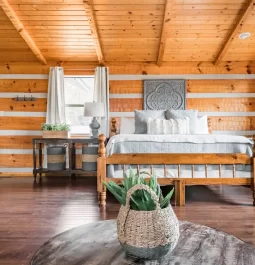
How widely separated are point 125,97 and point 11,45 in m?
2.17

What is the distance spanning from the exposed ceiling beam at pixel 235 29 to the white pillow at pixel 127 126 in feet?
6.24

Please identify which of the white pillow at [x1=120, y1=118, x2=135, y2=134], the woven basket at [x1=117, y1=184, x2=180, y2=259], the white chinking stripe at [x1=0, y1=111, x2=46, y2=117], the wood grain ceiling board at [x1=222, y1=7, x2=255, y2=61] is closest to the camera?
the woven basket at [x1=117, y1=184, x2=180, y2=259]

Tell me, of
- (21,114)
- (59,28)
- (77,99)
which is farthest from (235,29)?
(21,114)

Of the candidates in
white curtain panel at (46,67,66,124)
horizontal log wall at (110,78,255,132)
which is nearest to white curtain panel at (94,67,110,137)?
horizontal log wall at (110,78,255,132)

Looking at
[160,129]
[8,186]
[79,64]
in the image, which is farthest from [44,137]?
[160,129]

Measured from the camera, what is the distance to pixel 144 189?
1062 mm

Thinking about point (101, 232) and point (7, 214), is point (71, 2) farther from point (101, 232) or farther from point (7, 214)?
point (101, 232)

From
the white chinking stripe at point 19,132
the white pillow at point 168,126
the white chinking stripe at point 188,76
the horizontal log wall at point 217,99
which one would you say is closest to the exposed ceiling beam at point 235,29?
the white chinking stripe at point 188,76

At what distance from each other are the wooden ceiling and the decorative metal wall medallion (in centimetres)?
40

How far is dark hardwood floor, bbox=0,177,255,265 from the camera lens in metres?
2.44

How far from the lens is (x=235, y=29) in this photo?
459 centimetres

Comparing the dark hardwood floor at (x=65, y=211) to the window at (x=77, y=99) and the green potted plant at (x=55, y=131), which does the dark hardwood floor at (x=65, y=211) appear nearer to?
the green potted plant at (x=55, y=131)

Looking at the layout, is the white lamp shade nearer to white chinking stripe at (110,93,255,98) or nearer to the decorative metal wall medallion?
white chinking stripe at (110,93,255,98)

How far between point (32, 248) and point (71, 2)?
3.17 meters
